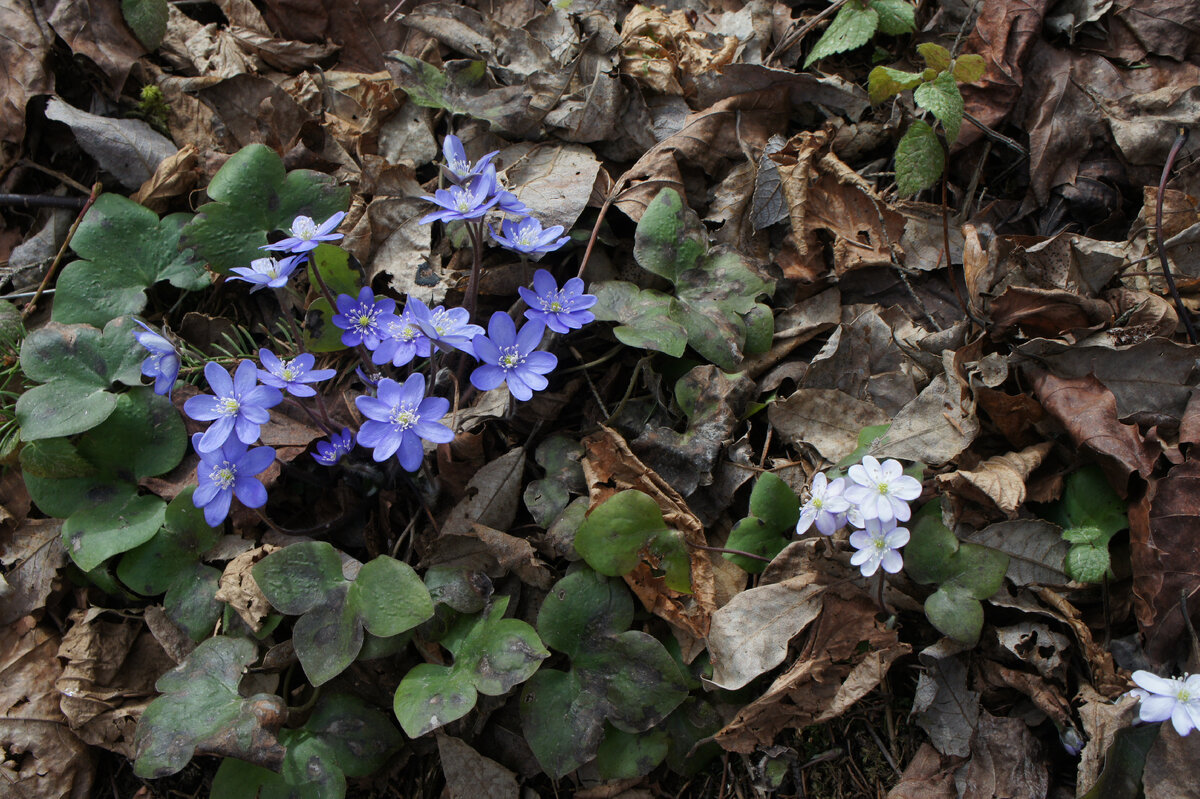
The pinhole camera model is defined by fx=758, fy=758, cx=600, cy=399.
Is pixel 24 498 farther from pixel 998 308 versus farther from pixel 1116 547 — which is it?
pixel 1116 547

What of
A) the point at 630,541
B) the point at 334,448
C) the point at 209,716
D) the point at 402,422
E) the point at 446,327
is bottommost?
the point at 209,716

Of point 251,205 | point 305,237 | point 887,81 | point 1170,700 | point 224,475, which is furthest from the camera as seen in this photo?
point 251,205

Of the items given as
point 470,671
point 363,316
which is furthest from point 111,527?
point 470,671

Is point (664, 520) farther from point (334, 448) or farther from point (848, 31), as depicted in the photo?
point (848, 31)

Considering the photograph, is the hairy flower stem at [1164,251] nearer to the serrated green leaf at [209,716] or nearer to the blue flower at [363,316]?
the blue flower at [363,316]

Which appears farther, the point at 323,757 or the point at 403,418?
the point at 323,757

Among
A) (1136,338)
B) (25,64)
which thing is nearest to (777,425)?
(1136,338)

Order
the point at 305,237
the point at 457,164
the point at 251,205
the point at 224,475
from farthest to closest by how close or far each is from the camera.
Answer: the point at 251,205
the point at 457,164
the point at 305,237
the point at 224,475

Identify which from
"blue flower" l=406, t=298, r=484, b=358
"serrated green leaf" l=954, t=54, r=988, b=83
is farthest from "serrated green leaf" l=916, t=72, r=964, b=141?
"blue flower" l=406, t=298, r=484, b=358
